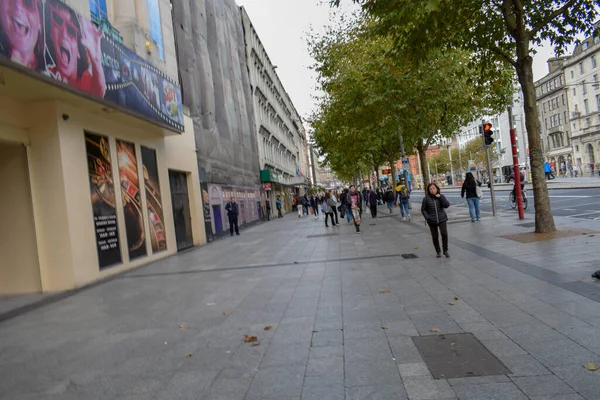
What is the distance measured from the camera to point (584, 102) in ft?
214

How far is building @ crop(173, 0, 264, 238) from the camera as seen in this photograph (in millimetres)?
19553

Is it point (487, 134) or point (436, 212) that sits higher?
point (487, 134)

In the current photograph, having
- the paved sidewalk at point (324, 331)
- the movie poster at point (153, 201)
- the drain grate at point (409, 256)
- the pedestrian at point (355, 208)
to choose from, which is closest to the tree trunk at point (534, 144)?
the paved sidewalk at point (324, 331)

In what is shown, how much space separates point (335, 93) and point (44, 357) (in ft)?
69.6

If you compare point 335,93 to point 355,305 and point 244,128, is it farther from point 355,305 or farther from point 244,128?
point 355,305

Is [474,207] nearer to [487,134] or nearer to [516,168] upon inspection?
[516,168]

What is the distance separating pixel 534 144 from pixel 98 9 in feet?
36.1

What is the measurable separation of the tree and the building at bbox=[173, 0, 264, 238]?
11143mm

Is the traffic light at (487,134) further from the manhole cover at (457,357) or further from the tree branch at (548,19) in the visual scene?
the manhole cover at (457,357)

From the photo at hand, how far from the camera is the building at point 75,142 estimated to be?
8.15 meters

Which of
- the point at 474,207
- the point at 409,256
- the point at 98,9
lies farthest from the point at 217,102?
the point at 409,256

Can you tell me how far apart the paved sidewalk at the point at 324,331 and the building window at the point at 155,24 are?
9.15 metres

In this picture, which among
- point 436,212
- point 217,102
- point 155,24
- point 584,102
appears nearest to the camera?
point 436,212

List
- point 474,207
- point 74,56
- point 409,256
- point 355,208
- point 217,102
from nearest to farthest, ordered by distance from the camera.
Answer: point 74,56 → point 409,256 → point 474,207 → point 355,208 → point 217,102
